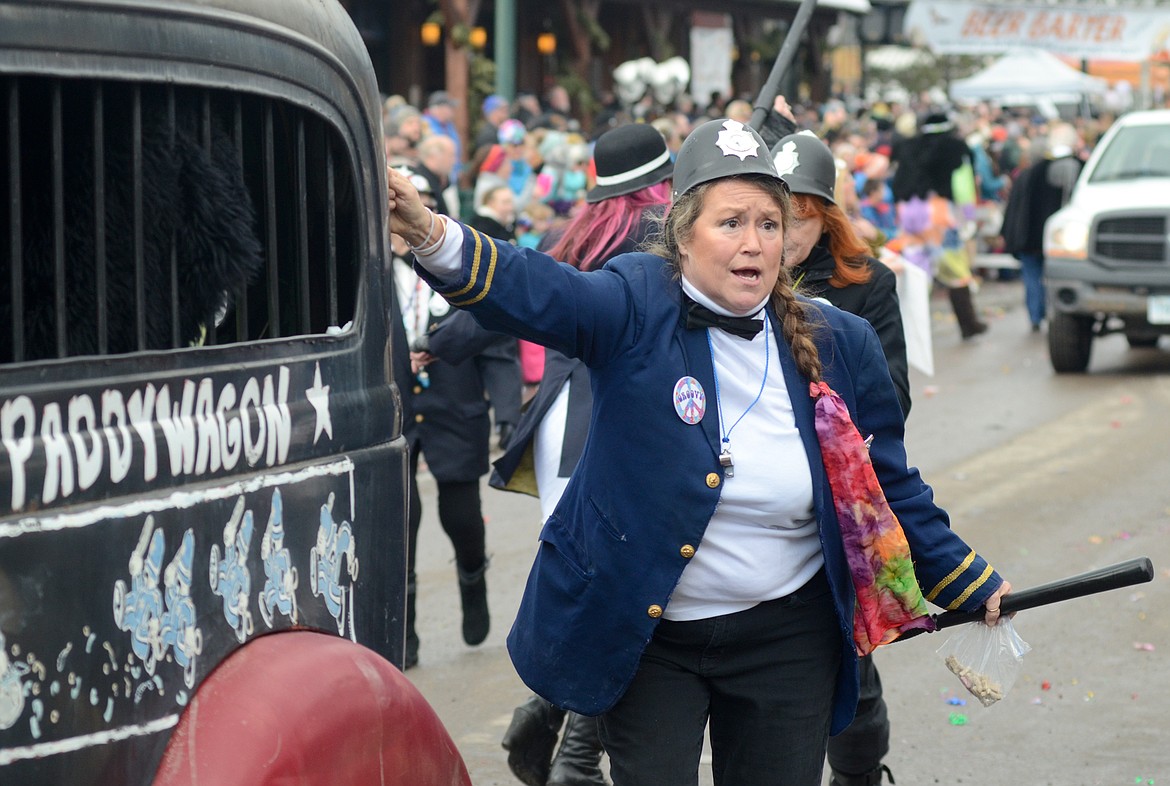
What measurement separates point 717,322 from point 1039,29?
144ft

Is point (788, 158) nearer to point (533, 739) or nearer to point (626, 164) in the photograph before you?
point (626, 164)

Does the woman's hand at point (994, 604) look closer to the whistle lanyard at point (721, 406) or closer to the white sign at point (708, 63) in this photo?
the whistle lanyard at point (721, 406)

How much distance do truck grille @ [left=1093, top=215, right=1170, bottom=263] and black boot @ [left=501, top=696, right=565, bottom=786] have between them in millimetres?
9454

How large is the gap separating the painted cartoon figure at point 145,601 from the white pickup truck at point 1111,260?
1142 centimetres

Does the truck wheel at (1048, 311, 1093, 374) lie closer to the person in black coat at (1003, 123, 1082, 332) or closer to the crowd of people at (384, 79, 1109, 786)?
the person in black coat at (1003, 123, 1082, 332)

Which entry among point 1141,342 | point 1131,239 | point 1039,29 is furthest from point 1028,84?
point 1131,239

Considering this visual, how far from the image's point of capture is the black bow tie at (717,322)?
321cm

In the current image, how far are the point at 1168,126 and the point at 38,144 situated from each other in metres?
12.9

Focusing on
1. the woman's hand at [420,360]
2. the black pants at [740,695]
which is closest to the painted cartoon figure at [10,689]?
the black pants at [740,695]

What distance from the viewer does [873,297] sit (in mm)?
4414

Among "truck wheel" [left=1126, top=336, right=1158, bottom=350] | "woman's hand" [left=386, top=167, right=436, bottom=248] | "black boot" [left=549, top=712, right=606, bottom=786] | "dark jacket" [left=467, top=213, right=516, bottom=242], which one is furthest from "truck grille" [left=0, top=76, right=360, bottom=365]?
"truck wheel" [left=1126, top=336, right=1158, bottom=350]

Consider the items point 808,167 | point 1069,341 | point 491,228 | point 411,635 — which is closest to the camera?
point 808,167

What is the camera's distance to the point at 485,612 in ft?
20.8

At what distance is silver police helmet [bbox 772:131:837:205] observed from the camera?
4.32 m
